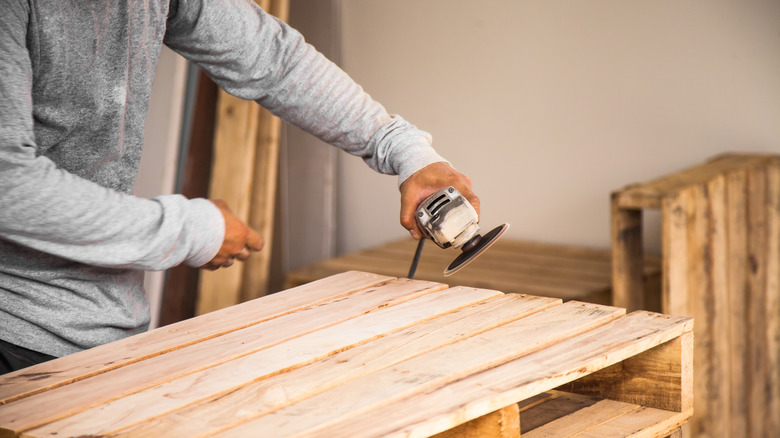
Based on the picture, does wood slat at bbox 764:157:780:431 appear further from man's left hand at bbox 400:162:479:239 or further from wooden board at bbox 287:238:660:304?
man's left hand at bbox 400:162:479:239

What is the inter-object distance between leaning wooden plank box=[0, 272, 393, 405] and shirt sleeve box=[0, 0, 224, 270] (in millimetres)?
130

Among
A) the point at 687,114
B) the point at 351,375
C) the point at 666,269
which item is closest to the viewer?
the point at 351,375

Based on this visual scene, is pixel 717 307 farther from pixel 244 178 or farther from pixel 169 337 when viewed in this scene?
pixel 244 178

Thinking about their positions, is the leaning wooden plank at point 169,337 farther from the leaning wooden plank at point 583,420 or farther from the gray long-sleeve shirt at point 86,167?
the leaning wooden plank at point 583,420

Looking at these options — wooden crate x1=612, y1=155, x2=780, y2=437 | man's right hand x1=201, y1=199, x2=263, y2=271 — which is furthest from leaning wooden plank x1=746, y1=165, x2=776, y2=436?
man's right hand x1=201, y1=199, x2=263, y2=271

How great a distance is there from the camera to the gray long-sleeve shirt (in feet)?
4.27

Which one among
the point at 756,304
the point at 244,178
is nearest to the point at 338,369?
the point at 756,304

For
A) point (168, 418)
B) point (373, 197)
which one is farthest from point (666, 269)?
point (373, 197)

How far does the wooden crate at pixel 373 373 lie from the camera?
1.12 metres

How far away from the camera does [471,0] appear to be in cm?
374

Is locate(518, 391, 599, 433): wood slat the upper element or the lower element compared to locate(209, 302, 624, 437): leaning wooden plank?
lower

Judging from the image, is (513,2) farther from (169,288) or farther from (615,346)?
(615,346)

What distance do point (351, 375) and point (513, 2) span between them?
2.69 metres

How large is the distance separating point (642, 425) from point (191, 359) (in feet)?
2.41
